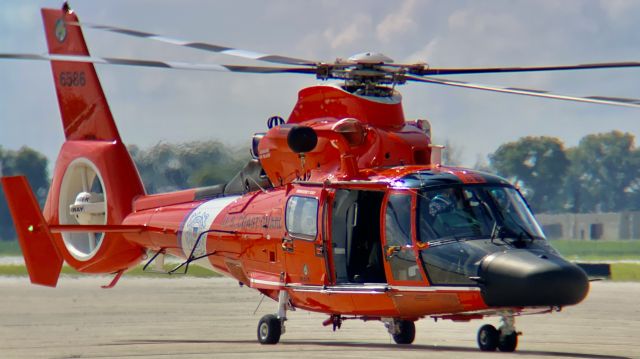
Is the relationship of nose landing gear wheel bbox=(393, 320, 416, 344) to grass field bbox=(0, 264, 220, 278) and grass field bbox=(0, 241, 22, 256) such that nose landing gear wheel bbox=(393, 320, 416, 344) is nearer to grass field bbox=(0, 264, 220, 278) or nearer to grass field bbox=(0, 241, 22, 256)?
grass field bbox=(0, 264, 220, 278)

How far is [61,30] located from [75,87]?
3.91 feet

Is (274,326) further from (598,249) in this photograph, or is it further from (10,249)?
(598,249)

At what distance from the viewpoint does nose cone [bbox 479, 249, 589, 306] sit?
46.1ft

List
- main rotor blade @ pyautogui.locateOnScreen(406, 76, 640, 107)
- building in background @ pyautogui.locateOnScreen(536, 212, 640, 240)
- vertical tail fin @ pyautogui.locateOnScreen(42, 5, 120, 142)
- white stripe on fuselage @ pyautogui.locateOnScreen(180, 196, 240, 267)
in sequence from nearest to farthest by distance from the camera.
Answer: main rotor blade @ pyautogui.locateOnScreen(406, 76, 640, 107), white stripe on fuselage @ pyautogui.locateOnScreen(180, 196, 240, 267), vertical tail fin @ pyautogui.locateOnScreen(42, 5, 120, 142), building in background @ pyautogui.locateOnScreen(536, 212, 640, 240)

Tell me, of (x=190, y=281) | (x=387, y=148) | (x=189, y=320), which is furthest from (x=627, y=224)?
(x=387, y=148)

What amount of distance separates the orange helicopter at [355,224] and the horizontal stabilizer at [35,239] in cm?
2

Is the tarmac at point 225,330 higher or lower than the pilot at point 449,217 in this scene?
lower

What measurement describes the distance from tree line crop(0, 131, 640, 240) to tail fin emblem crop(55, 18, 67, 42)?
7.72 metres

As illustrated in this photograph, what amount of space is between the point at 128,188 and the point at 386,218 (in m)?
7.55

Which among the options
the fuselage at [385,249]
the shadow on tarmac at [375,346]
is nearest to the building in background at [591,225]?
the shadow on tarmac at [375,346]

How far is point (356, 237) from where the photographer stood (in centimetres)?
1669

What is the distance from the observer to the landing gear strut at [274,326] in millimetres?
17328

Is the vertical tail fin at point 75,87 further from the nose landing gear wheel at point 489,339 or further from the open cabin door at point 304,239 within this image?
the nose landing gear wheel at point 489,339

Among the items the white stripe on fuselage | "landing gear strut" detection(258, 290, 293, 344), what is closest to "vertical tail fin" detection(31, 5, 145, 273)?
the white stripe on fuselage
